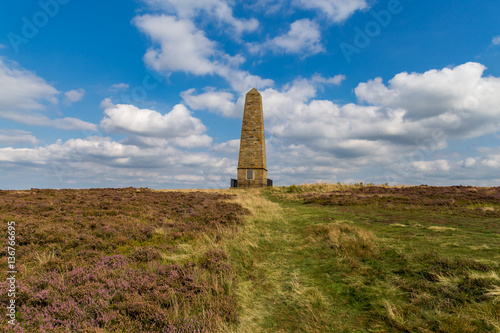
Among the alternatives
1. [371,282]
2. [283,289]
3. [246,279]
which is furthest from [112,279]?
[371,282]

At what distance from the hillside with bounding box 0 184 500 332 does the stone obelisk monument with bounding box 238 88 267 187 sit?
24980mm

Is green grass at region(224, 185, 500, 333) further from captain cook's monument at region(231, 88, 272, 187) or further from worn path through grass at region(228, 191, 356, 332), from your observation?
captain cook's monument at region(231, 88, 272, 187)

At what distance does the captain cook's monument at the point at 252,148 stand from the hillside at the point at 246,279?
24981mm

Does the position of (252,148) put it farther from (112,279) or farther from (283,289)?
(112,279)

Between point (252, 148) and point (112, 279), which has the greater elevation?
point (252, 148)

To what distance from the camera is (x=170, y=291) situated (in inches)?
188

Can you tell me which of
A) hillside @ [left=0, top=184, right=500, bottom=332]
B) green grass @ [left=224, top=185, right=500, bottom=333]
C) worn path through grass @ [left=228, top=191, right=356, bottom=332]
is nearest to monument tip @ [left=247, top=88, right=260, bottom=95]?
hillside @ [left=0, top=184, right=500, bottom=332]

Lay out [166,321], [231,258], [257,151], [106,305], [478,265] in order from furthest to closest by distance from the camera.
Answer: [257,151], [231,258], [478,265], [106,305], [166,321]

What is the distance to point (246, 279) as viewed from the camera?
6.05 meters

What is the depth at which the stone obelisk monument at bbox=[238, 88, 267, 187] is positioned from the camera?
34.9 meters

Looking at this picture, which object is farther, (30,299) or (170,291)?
(170,291)

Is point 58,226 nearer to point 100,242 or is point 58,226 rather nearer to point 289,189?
point 100,242

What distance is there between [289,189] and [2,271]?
28.5 metres

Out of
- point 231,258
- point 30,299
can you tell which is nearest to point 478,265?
point 231,258
